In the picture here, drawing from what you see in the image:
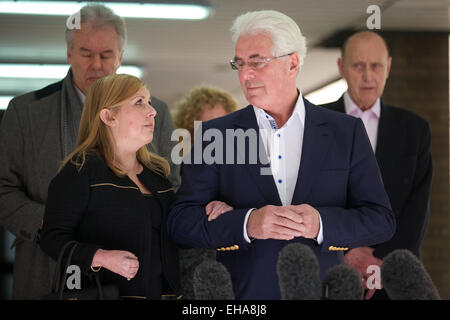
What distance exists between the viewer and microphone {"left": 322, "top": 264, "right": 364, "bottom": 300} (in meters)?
1.03

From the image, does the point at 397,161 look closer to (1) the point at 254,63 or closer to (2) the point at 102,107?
(1) the point at 254,63

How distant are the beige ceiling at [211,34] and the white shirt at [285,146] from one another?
8.46 ft

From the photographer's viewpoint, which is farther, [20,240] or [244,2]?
[244,2]

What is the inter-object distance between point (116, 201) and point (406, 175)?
1.39 meters

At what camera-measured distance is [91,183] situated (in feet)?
5.95

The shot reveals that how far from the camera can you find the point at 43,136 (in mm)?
2357

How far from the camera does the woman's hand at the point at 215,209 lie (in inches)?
69.6

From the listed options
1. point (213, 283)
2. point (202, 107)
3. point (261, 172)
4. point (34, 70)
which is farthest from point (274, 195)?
point (34, 70)

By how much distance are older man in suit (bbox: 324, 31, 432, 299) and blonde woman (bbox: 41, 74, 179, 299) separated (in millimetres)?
976

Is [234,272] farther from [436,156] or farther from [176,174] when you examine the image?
[436,156]

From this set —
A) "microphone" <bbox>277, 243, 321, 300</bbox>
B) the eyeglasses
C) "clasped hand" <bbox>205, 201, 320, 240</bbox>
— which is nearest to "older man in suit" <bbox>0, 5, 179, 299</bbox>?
the eyeglasses

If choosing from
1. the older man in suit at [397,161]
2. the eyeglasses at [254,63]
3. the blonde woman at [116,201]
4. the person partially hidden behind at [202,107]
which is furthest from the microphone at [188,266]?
the person partially hidden behind at [202,107]
